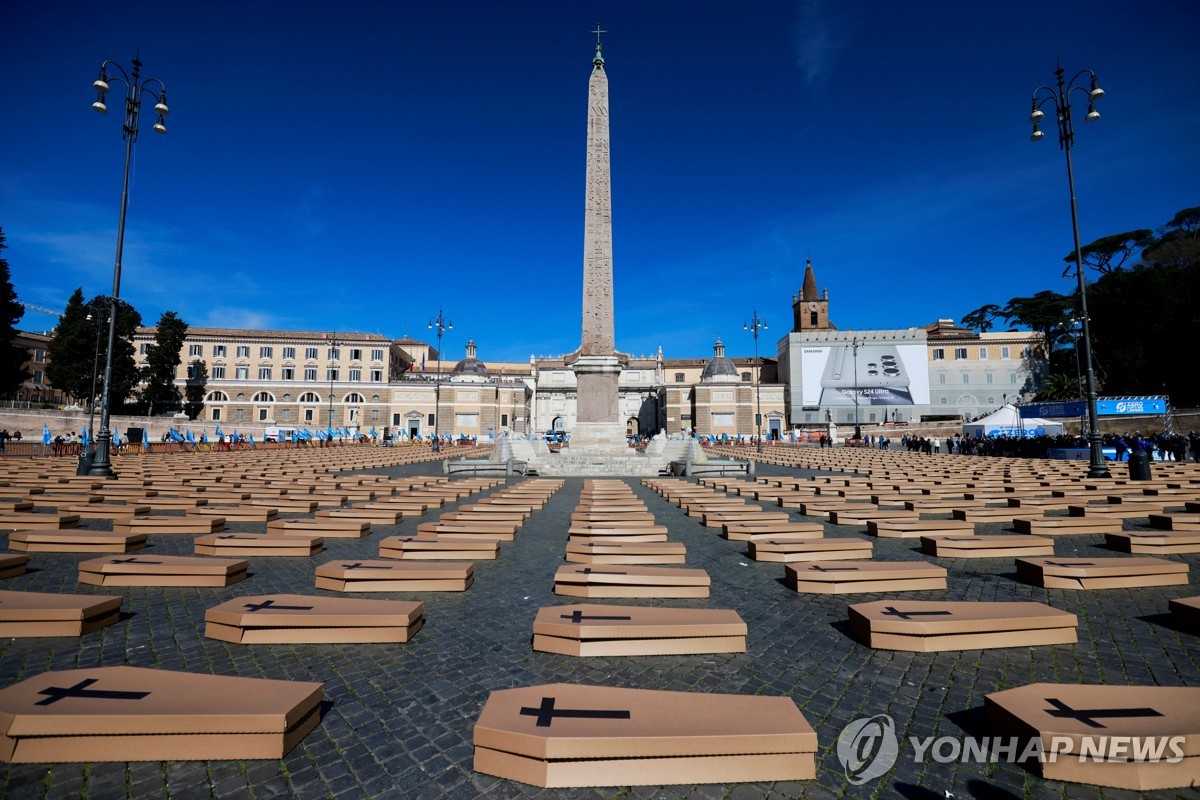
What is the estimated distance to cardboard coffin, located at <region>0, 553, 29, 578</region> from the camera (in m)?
5.86

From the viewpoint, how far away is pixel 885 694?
136 inches

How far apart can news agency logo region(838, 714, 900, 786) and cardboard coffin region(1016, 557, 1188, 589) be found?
4.18 meters

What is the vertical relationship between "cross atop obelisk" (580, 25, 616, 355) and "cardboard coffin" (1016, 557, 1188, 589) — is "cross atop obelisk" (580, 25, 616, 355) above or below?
above

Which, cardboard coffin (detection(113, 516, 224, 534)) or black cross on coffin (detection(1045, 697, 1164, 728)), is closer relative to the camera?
black cross on coffin (detection(1045, 697, 1164, 728))

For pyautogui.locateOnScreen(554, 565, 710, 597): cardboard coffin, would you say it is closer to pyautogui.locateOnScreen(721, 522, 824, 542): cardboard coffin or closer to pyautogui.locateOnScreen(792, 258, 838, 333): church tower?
pyautogui.locateOnScreen(721, 522, 824, 542): cardboard coffin

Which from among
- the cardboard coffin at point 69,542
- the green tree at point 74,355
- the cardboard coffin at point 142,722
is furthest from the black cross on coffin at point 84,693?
the green tree at point 74,355

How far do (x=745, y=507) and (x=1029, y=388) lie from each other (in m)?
75.0

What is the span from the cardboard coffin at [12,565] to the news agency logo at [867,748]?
8.92 m

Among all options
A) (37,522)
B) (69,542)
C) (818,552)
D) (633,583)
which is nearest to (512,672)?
(633,583)

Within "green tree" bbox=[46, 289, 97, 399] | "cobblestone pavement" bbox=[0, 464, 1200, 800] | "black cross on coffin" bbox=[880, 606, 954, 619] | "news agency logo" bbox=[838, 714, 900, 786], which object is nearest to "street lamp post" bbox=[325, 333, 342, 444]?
"green tree" bbox=[46, 289, 97, 399]

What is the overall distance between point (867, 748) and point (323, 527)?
8433 millimetres

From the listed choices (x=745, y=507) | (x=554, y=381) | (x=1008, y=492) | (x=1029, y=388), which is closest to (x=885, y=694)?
(x=745, y=507)

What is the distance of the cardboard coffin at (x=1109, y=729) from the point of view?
93.1 inches

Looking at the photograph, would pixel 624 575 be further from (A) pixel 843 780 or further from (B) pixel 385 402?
(B) pixel 385 402
